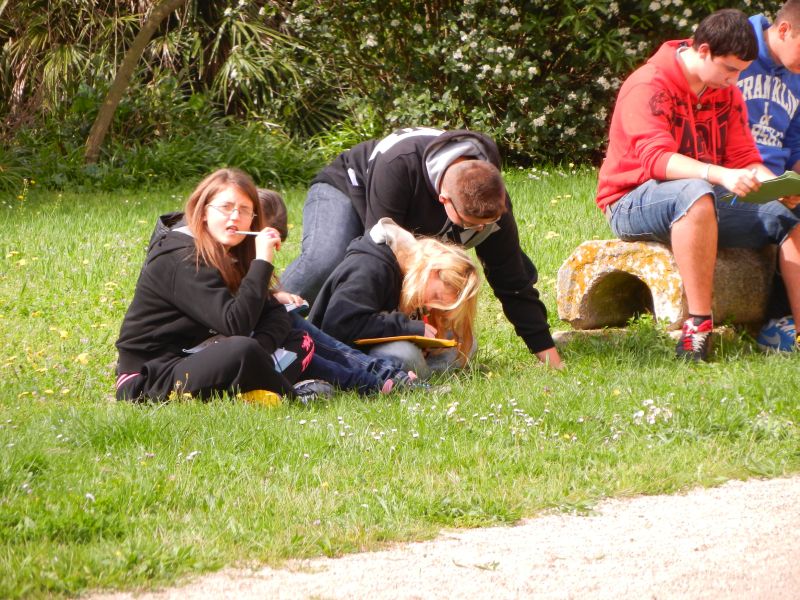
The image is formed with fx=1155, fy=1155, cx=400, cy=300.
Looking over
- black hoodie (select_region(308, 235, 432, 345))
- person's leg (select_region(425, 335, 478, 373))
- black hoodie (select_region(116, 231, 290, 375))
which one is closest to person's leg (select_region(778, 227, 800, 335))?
person's leg (select_region(425, 335, 478, 373))

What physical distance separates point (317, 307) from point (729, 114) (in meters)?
2.28

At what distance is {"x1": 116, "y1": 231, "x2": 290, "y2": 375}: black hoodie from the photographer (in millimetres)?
4535

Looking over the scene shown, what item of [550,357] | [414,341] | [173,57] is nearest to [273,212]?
[414,341]

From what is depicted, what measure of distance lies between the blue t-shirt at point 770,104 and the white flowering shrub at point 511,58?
16.4 feet

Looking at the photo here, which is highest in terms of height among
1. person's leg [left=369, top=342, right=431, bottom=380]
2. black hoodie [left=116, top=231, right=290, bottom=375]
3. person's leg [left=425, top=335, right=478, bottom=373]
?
black hoodie [left=116, top=231, right=290, bottom=375]

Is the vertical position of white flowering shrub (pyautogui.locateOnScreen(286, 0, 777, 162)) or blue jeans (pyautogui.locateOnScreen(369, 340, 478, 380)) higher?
white flowering shrub (pyautogui.locateOnScreen(286, 0, 777, 162))

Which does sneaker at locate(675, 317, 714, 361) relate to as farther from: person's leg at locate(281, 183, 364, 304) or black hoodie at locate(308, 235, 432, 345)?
person's leg at locate(281, 183, 364, 304)

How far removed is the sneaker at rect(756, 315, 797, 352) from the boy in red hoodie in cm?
15

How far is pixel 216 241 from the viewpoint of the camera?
471cm

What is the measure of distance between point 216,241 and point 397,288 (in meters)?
0.90

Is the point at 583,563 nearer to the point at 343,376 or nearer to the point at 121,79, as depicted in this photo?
the point at 343,376

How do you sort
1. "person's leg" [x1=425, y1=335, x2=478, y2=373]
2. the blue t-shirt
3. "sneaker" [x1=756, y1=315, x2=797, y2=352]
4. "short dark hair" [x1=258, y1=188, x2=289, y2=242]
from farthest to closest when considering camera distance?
A: the blue t-shirt → "sneaker" [x1=756, y1=315, x2=797, y2=352] → "short dark hair" [x1=258, y1=188, x2=289, y2=242] → "person's leg" [x1=425, y1=335, x2=478, y2=373]

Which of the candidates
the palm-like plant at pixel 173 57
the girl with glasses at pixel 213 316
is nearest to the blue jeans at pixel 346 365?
the girl with glasses at pixel 213 316

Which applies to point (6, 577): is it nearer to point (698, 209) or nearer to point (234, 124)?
point (698, 209)
